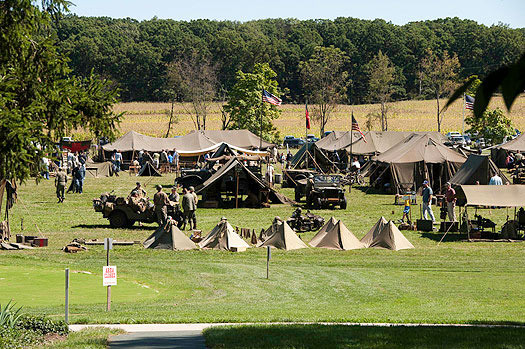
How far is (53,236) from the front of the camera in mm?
26906

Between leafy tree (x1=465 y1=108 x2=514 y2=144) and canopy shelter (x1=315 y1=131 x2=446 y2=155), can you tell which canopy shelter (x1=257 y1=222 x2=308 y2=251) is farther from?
leafy tree (x1=465 y1=108 x2=514 y2=144)

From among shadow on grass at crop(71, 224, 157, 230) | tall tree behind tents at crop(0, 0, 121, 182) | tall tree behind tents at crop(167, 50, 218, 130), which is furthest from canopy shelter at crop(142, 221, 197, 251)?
tall tree behind tents at crop(167, 50, 218, 130)

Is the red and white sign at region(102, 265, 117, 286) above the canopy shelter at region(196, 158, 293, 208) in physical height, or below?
below

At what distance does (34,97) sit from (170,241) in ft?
32.6

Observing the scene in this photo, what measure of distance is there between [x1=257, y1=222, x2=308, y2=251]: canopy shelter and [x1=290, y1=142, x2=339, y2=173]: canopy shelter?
88.4 ft

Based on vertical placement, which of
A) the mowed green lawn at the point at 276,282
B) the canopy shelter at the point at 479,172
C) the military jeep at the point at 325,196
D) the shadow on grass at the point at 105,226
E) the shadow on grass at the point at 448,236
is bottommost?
the mowed green lawn at the point at 276,282

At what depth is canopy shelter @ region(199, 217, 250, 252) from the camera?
2444 centimetres

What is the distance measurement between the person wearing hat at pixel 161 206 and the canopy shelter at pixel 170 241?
2.74 metres

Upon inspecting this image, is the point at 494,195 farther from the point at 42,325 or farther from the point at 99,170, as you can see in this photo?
the point at 99,170

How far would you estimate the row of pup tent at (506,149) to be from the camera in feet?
169

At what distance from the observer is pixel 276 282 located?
19516 millimetres

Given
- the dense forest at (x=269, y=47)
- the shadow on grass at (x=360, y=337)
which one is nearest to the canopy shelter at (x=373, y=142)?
the shadow on grass at (x=360, y=337)

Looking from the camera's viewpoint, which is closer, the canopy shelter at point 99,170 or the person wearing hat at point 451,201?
the person wearing hat at point 451,201

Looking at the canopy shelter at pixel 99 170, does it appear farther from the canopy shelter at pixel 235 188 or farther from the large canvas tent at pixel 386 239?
the large canvas tent at pixel 386 239
